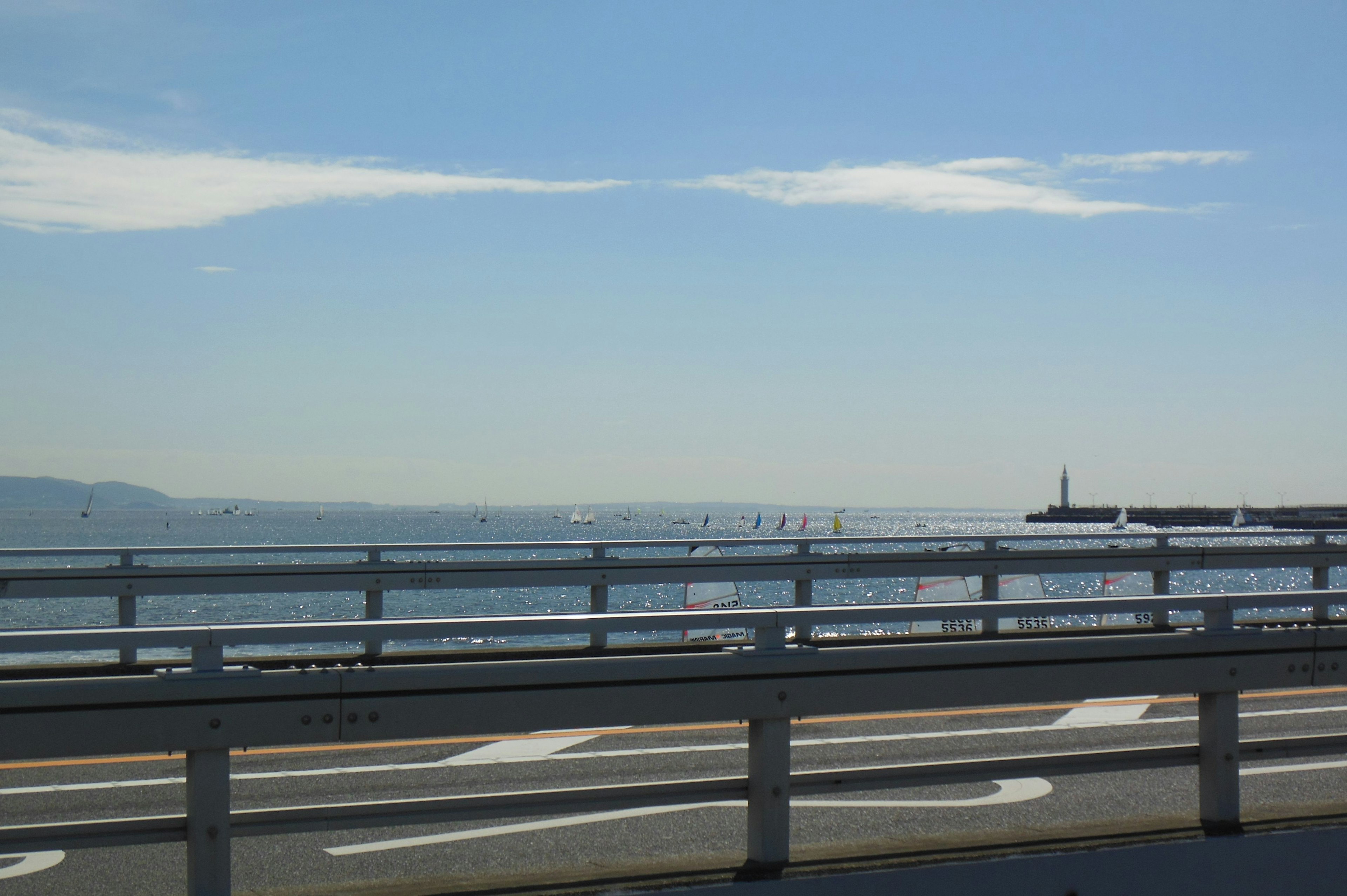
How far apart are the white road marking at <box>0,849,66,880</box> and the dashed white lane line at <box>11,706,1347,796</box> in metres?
1.23

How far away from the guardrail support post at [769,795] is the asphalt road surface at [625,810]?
15 centimetres

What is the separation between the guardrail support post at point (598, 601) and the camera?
11336 mm

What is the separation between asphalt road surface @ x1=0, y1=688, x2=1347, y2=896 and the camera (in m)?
5.24

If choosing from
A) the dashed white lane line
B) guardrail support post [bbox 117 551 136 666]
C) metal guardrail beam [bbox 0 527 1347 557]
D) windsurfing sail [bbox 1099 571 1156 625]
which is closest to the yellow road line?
the dashed white lane line

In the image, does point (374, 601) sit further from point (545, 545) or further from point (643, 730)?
point (643, 730)

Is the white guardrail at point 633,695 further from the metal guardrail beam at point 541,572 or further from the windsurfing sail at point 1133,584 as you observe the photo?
the windsurfing sail at point 1133,584

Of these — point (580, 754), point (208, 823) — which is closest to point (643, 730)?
point (580, 754)

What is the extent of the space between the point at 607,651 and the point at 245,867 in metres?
4.89

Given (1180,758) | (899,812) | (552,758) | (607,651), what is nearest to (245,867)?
(552,758)

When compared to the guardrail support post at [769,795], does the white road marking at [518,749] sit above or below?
below

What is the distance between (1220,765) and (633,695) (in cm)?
233

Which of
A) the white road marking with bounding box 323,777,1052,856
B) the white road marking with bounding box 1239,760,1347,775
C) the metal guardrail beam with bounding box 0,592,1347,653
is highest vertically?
the metal guardrail beam with bounding box 0,592,1347,653

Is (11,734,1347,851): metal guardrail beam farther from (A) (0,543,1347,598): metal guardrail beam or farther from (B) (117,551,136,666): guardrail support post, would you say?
(B) (117,551,136,666): guardrail support post

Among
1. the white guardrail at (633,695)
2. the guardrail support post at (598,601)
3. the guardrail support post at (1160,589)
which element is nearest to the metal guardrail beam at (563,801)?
the white guardrail at (633,695)
